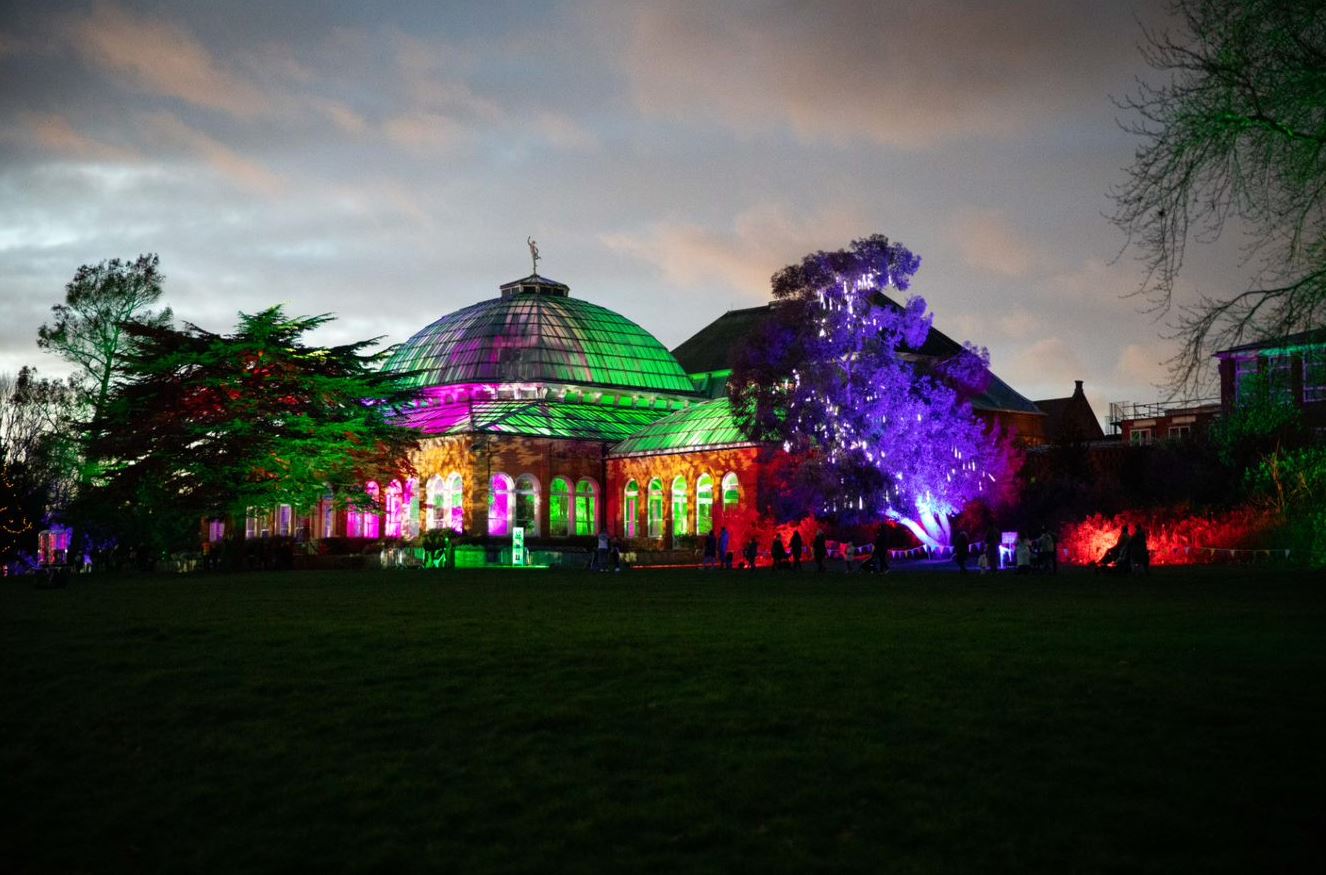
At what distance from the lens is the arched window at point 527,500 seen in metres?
65.2

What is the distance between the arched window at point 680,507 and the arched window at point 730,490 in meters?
2.33

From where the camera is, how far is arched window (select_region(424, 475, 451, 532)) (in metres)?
65.4

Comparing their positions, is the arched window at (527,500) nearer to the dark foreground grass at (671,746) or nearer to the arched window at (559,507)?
the arched window at (559,507)

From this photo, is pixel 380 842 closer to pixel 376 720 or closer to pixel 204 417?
pixel 376 720

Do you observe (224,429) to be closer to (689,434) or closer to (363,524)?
(363,524)

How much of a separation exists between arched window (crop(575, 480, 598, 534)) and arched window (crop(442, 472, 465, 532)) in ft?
20.3

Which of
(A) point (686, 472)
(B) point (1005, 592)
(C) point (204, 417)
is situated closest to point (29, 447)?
(C) point (204, 417)

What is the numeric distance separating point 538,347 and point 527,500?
11.6 meters

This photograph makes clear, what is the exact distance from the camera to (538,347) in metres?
74.3

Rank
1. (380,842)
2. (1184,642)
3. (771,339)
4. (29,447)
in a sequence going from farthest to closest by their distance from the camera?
(29,447) → (771,339) → (1184,642) → (380,842)

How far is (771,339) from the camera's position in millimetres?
49281

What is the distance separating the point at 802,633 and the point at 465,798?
334 inches

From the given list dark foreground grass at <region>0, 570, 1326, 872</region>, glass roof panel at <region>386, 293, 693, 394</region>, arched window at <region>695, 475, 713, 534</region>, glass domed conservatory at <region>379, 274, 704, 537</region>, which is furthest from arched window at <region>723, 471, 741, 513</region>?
dark foreground grass at <region>0, 570, 1326, 872</region>

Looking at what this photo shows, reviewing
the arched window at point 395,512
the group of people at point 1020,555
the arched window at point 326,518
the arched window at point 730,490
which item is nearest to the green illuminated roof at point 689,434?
the arched window at point 730,490
